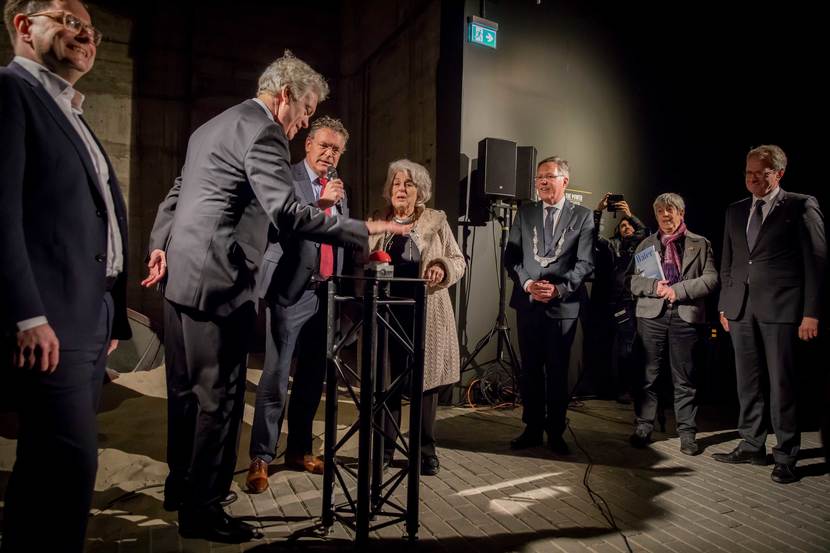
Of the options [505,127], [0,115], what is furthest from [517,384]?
[0,115]

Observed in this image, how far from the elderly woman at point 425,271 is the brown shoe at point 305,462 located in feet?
1.28

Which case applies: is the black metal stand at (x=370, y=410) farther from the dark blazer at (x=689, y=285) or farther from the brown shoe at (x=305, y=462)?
the dark blazer at (x=689, y=285)

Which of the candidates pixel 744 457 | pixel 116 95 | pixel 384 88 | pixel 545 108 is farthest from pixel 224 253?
pixel 116 95

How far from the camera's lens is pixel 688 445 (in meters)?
3.47

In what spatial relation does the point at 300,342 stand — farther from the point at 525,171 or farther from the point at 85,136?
the point at 525,171

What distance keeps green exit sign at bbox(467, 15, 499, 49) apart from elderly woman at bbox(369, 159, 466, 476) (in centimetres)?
254

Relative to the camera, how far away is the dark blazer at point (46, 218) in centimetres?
121

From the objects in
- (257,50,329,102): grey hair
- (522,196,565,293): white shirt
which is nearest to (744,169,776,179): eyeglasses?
(522,196,565,293): white shirt

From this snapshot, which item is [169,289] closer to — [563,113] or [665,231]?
[665,231]

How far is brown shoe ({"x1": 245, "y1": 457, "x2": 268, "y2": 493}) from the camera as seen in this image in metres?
2.53

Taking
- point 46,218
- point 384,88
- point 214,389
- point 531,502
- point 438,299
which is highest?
point 384,88

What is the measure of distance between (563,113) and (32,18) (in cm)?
490

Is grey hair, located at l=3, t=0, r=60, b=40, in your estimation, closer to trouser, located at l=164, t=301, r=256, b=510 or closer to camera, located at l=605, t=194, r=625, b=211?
trouser, located at l=164, t=301, r=256, b=510

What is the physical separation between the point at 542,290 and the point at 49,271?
8.82ft
